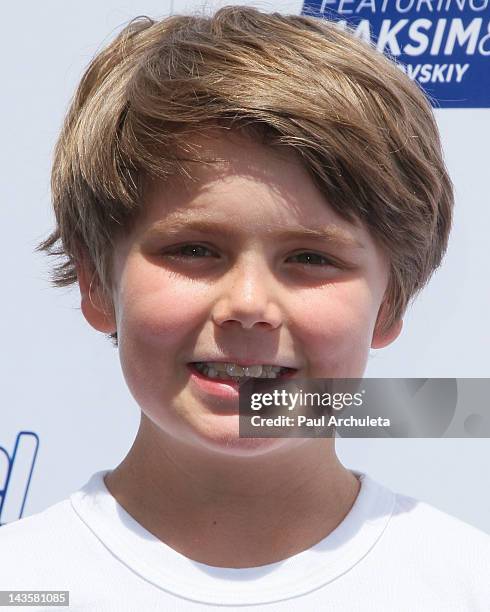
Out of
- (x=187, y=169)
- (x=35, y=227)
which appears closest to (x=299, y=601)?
(x=187, y=169)

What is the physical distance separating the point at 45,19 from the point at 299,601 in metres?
0.96

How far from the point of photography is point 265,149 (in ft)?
2.68

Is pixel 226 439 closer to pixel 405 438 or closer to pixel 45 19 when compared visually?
pixel 405 438

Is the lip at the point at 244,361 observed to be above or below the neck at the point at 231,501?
above

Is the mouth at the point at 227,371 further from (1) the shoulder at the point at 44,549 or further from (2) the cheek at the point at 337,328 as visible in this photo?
(1) the shoulder at the point at 44,549

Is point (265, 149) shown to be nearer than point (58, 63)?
Yes

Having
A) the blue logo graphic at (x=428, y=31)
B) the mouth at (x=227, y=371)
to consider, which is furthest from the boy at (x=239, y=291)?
the blue logo graphic at (x=428, y=31)

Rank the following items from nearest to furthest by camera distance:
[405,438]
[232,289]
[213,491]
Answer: [232,289] < [213,491] < [405,438]

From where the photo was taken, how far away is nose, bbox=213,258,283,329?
0.79 meters

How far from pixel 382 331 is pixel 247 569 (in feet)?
0.92

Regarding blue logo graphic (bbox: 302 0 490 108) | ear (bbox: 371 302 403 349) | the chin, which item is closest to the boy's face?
the chin

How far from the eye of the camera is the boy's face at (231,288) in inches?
31.7

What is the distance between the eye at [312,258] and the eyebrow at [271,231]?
17 millimetres

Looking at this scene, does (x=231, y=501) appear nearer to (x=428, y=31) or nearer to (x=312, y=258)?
(x=312, y=258)
